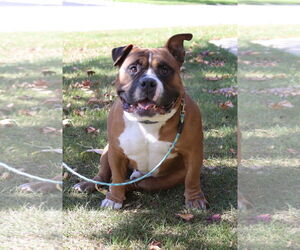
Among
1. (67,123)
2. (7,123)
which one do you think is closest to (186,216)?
(67,123)

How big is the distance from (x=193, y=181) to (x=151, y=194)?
1.21 feet

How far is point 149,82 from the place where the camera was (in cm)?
334

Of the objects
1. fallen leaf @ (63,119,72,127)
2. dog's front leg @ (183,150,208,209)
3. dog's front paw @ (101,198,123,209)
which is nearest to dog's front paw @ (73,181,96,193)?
dog's front paw @ (101,198,123,209)

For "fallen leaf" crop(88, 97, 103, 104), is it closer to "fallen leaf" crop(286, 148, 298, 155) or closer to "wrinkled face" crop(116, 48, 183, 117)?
"fallen leaf" crop(286, 148, 298, 155)

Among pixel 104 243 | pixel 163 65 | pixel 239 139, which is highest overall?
pixel 163 65

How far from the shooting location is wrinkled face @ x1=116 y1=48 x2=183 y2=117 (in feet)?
11.0

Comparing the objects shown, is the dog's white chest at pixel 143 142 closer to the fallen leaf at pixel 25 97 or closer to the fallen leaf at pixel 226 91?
the fallen leaf at pixel 25 97

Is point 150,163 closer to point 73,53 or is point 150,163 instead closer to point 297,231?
point 297,231

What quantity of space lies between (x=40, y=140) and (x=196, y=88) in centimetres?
247

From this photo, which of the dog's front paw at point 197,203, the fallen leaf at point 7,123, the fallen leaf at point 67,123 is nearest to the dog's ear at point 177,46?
the dog's front paw at point 197,203

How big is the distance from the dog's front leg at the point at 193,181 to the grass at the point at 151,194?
8 cm

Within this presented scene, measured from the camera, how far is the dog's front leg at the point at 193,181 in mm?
3726

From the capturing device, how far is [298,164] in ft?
14.8

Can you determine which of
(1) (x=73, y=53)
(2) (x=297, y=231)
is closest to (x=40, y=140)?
(2) (x=297, y=231)
